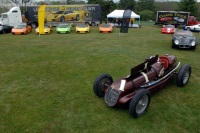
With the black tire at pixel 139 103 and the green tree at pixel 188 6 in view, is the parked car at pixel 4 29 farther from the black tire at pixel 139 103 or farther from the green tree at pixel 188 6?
the green tree at pixel 188 6

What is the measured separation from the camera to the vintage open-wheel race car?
548 cm

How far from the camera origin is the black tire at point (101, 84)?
636cm

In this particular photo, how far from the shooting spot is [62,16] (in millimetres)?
30016

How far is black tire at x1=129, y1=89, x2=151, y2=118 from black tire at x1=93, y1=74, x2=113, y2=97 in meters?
1.39

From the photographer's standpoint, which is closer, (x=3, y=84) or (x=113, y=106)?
(x=113, y=106)

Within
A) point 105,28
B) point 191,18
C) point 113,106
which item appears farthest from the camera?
point 191,18

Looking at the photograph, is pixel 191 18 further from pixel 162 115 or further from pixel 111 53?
pixel 162 115

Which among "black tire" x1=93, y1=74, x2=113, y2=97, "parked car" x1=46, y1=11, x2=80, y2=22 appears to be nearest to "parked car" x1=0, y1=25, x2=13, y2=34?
"parked car" x1=46, y1=11, x2=80, y2=22

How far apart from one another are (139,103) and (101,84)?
1.53 metres

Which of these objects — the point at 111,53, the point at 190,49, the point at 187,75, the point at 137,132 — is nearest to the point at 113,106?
the point at 137,132

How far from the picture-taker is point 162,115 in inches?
222

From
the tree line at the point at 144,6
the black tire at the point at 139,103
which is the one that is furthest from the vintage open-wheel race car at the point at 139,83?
the tree line at the point at 144,6

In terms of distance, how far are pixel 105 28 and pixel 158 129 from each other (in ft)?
65.0

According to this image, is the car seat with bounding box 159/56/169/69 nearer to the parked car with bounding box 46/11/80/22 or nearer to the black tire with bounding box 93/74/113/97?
the black tire with bounding box 93/74/113/97
